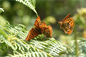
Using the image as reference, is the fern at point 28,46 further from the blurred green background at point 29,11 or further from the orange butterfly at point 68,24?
the blurred green background at point 29,11

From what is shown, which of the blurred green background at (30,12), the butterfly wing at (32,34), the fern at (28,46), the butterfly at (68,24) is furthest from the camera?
the blurred green background at (30,12)

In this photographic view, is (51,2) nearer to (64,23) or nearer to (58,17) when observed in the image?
(58,17)

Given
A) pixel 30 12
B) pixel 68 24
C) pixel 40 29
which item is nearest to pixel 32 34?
pixel 40 29

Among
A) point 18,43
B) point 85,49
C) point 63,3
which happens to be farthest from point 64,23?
point 63,3

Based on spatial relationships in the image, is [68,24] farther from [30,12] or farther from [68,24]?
[30,12]

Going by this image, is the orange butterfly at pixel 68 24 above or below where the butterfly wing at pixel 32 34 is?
above

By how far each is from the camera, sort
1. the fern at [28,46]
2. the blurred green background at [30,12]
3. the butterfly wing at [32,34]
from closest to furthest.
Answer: the fern at [28,46] < the butterfly wing at [32,34] < the blurred green background at [30,12]

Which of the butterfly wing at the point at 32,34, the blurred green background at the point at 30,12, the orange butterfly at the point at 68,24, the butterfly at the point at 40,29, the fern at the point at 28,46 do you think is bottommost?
the fern at the point at 28,46

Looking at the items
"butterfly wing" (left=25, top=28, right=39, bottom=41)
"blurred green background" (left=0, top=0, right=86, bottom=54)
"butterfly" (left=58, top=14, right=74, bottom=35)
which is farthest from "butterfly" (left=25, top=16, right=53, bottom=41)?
"blurred green background" (left=0, top=0, right=86, bottom=54)

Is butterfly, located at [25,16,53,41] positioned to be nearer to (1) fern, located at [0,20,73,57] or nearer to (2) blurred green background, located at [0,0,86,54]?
(1) fern, located at [0,20,73,57]

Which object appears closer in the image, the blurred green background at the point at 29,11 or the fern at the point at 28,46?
the fern at the point at 28,46

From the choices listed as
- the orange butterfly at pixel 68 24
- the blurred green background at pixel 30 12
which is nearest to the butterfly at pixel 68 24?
the orange butterfly at pixel 68 24
